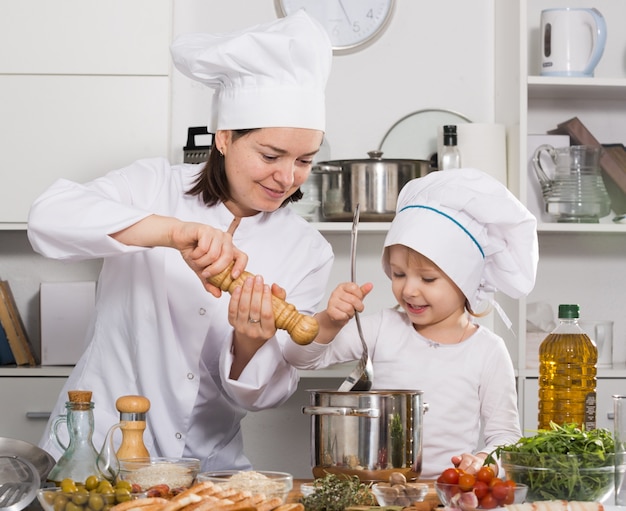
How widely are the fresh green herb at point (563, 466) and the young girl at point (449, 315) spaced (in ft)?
1.32

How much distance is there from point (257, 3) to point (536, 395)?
139 cm

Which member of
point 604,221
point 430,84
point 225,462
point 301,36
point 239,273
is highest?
point 430,84

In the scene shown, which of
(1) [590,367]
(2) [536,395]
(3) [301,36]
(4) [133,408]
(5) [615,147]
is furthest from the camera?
(5) [615,147]

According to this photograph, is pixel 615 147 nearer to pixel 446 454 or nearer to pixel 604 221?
pixel 604 221

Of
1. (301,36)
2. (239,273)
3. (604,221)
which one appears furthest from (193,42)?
(604,221)

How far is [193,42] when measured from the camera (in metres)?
1.67

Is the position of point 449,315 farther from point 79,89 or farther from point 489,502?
point 79,89

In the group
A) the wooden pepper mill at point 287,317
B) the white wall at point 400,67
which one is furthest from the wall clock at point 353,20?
the wooden pepper mill at point 287,317

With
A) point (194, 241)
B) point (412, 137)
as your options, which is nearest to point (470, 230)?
point (194, 241)

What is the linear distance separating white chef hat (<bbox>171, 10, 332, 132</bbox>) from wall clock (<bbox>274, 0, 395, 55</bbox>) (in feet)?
3.84

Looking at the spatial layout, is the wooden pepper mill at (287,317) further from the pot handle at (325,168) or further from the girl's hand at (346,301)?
the pot handle at (325,168)

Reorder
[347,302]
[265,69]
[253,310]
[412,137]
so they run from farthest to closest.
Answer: [412,137]
[265,69]
[347,302]
[253,310]

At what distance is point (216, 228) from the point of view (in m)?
1.55

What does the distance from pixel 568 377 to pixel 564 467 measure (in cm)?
85
